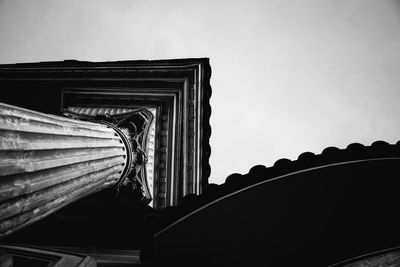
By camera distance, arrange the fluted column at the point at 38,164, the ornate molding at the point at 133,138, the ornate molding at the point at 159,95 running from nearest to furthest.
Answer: the fluted column at the point at 38,164 → the ornate molding at the point at 133,138 → the ornate molding at the point at 159,95

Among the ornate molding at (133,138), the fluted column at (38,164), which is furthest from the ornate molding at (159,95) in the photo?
the fluted column at (38,164)

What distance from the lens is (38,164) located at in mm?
3793

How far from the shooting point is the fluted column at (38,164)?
3.26 metres

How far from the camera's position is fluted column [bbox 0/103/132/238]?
326 centimetres

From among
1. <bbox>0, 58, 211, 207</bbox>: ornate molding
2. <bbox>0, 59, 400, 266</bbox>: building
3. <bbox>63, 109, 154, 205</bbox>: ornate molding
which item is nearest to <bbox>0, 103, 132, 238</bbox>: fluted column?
<bbox>0, 59, 400, 266</bbox>: building

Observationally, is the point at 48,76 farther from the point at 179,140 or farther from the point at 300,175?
the point at 300,175

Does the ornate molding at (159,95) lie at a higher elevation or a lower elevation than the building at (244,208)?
higher

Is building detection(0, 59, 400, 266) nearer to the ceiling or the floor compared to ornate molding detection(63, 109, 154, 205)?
nearer to the floor

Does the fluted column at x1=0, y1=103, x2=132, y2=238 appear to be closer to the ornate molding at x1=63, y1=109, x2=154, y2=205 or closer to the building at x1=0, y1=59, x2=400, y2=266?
the building at x1=0, y1=59, x2=400, y2=266

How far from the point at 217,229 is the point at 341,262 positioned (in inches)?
83.5

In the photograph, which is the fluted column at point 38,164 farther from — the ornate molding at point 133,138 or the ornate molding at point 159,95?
the ornate molding at point 159,95

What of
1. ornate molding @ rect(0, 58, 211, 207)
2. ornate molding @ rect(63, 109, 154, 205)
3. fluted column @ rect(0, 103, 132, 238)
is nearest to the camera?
fluted column @ rect(0, 103, 132, 238)

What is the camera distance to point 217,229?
4.72 meters

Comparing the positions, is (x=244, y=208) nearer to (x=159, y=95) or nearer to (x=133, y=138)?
(x=133, y=138)
